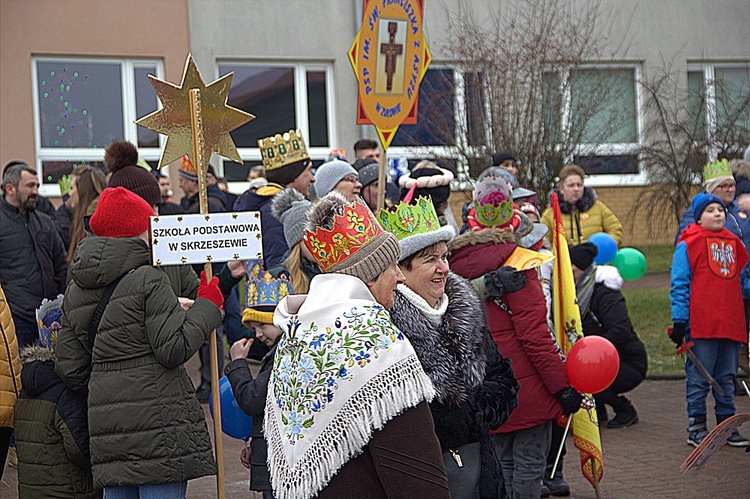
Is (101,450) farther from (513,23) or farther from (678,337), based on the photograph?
(513,23)

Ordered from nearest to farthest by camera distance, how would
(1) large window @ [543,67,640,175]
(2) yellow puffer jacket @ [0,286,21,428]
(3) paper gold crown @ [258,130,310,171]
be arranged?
1. (2) yellow puffer jacket @ [0,286,21,428]
2. (3) paper gold crown @ [258,130,310,171]
3. (1) large window @ [543,67,640,175]

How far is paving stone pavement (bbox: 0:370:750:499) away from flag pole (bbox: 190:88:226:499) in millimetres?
1972

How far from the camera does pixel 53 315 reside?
507 centimetres

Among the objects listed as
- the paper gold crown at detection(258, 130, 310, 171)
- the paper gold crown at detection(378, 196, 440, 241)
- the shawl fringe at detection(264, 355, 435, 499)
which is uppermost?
the paper gold crown at detection(258, 130, 310, 171)

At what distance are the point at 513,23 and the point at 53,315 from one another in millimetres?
12894

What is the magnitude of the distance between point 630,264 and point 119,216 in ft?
18.3

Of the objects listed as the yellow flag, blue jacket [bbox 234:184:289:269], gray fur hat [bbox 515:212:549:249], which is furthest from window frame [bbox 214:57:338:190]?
the yellow flag

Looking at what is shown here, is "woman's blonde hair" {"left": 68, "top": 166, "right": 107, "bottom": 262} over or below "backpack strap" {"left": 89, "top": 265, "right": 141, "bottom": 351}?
over

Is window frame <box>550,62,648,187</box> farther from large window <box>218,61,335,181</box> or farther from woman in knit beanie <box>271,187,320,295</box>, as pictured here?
woman in knit beanie <box>271,187,320,295</box>

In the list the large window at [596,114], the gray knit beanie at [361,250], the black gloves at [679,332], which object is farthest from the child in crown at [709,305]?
the large window at [596,114]

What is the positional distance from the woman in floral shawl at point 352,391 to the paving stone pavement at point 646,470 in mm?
4206

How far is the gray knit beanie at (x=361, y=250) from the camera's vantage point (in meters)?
3.06

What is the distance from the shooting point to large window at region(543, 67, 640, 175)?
1562 centimetres

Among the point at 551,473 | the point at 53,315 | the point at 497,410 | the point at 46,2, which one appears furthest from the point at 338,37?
the point at 497,410
